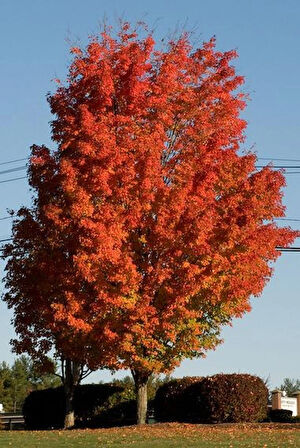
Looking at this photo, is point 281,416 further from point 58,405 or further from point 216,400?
point 58,405

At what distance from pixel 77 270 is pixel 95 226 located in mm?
1812

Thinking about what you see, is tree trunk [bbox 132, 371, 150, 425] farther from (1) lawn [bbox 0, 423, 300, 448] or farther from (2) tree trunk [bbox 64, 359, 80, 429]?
(2) tree trunk [bbox 64, 359, 80, 429]

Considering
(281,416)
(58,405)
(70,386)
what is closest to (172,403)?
(70,386)

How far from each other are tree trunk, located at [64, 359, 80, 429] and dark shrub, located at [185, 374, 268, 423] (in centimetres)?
457

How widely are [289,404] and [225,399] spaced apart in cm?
1205

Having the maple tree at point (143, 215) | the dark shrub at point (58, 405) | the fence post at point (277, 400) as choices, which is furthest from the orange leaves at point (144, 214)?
the fence post at point (277, 400)

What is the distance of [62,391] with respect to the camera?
120 feet

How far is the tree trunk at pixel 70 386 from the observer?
3434 centimetres

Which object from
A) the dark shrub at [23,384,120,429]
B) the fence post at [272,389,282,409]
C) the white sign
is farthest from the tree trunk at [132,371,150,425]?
the white sign

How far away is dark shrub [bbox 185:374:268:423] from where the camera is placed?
32.2 meters

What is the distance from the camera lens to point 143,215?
97.1ft

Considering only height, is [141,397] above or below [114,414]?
above

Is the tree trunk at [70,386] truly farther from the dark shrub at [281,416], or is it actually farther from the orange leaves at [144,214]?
the dark shrub at [281,416]

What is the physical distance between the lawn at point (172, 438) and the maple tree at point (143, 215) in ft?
9.07
